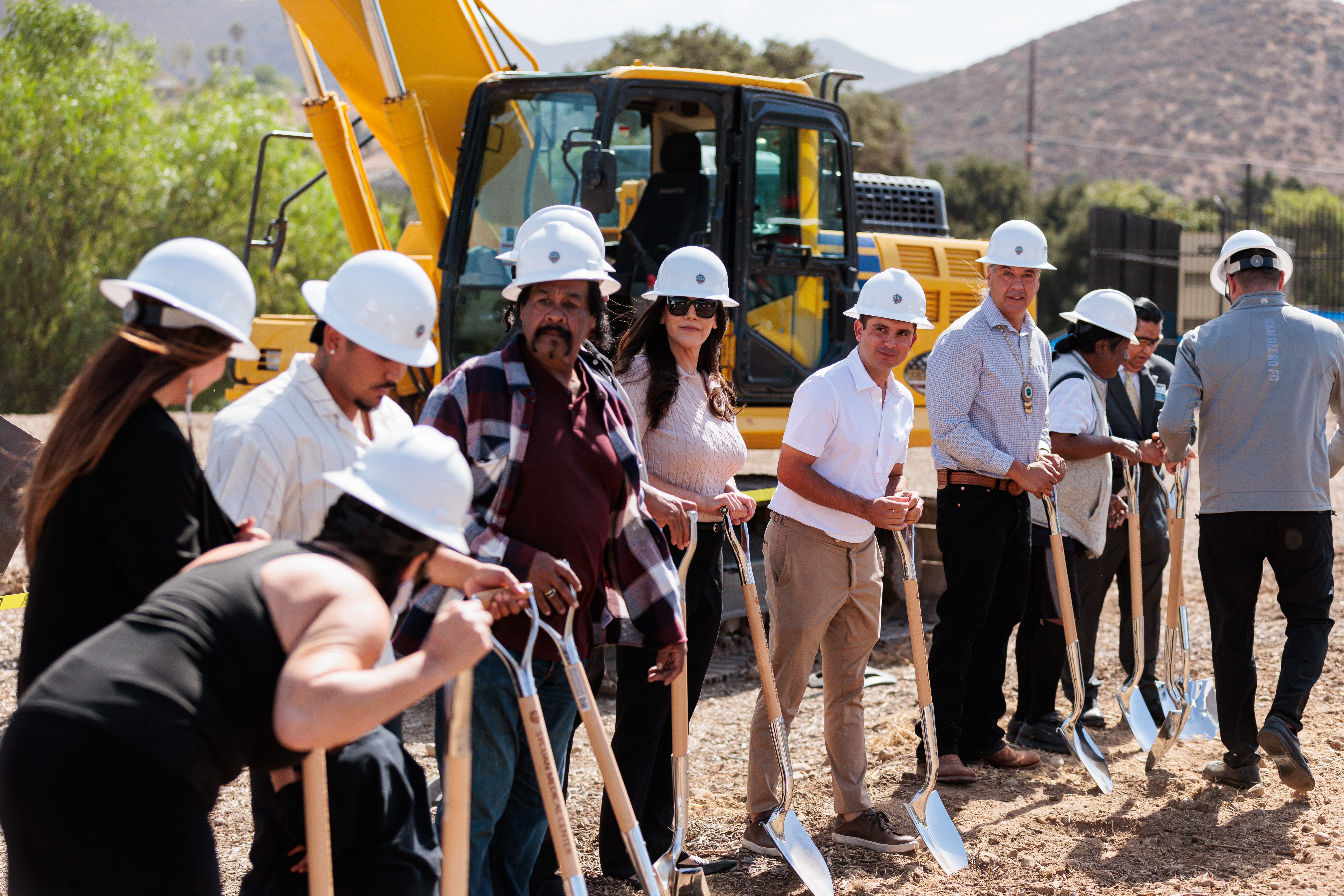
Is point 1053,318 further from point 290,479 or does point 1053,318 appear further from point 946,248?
point 290,479

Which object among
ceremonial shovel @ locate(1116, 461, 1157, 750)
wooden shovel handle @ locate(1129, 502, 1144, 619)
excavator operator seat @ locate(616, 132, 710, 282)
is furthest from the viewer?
excavator operator seat @ locate(616, 132, 710, 282)

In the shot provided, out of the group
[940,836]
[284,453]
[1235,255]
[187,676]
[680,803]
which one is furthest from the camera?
[1235,255]

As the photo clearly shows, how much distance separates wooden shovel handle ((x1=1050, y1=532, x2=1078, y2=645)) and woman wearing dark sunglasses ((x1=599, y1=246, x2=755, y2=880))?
1.67 meters

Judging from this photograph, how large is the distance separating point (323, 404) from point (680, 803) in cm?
189

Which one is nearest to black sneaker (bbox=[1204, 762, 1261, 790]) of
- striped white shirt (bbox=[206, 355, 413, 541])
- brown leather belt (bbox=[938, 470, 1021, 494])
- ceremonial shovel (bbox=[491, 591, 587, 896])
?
brown leather belt (bbox=[938, 470, 1021, 494])

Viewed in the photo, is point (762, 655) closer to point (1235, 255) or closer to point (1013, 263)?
point (1013, 263)

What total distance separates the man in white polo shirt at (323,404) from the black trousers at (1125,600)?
4.13 metres

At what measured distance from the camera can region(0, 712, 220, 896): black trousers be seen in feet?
7.11

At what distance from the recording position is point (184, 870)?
228 cm

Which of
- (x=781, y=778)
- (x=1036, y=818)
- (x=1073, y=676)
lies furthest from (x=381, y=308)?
(x=1073, y=676)

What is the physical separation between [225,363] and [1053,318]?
34.8 metres

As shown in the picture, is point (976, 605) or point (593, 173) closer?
point (976, 605)

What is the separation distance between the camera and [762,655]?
168 inches

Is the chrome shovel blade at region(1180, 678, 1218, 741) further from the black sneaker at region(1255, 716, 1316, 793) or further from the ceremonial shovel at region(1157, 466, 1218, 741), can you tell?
the black sneaker at region(1255, 716, 1316, 793)
